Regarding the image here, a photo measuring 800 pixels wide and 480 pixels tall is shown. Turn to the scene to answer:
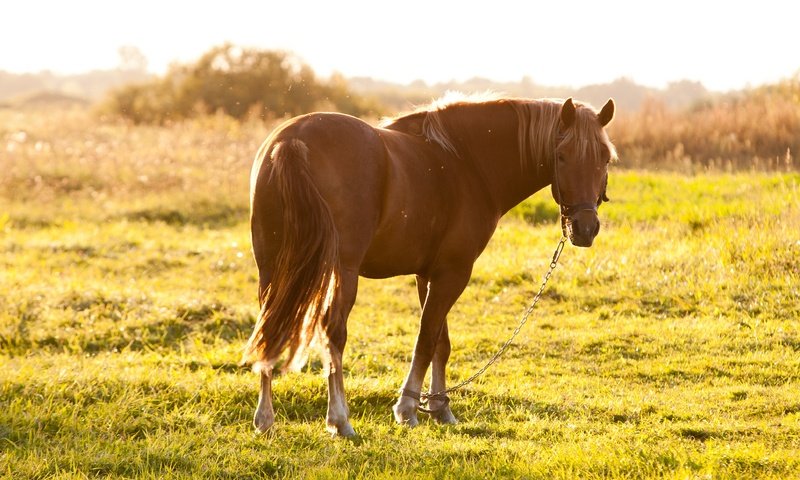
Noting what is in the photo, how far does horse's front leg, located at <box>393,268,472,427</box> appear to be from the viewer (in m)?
5.83

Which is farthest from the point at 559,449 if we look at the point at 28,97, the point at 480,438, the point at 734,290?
the point at 28,97

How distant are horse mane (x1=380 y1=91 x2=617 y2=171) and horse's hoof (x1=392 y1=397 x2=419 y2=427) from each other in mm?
1653

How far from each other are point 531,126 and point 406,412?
6.66 feet

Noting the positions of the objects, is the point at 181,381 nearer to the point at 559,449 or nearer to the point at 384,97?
the point at 559,449

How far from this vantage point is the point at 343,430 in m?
5.29

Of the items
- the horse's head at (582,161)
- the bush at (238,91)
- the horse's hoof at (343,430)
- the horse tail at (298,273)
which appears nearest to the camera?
the horse tail at (298,273)

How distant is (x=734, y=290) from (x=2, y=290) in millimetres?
7731

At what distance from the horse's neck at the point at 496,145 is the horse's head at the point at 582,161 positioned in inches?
12.9

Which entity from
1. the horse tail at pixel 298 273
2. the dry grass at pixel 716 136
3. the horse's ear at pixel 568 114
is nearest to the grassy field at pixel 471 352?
the horse tail at pixel 298 273

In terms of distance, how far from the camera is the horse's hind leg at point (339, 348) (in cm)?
503

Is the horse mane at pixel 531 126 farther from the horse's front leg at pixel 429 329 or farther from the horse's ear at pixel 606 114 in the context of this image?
the horse's front leg at pixel 429 329

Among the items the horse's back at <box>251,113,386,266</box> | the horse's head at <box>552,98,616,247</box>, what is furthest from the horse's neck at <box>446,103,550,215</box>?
the horse's back at <box>251,113,386,266</box>

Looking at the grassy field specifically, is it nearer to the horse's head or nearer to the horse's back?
the horse's back

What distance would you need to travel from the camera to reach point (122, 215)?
53.6 feet
